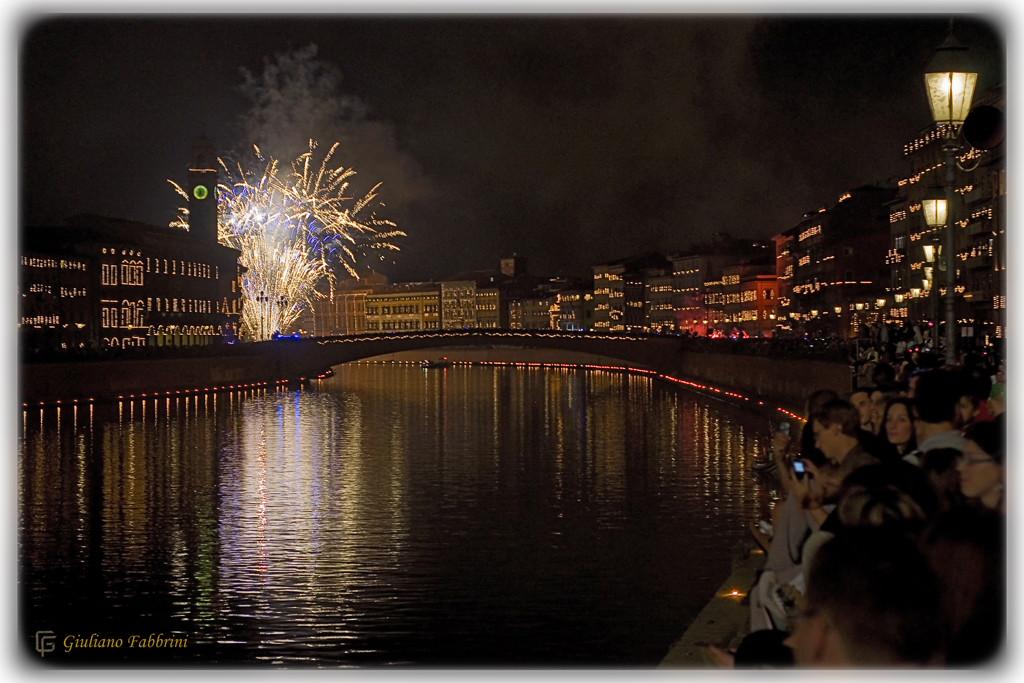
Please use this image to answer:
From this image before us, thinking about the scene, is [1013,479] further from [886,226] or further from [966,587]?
[886,226]

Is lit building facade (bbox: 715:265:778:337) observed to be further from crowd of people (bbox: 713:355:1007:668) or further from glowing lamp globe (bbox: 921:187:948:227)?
crowd of people (bbox: 713:355:1007:668)

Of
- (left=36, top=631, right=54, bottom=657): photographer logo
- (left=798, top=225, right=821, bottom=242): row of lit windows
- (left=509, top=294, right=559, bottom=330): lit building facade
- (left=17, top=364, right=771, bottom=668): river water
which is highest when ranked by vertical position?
(left=798, top=225, right=821, bottom=242): row of lit windows

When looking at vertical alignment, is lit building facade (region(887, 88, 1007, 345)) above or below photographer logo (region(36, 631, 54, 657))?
above

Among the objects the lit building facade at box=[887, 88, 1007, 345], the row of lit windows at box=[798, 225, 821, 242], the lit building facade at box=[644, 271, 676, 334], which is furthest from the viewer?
the lit building facade at box=[644, 271, 676, 334]

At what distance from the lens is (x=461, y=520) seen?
66.2 feet

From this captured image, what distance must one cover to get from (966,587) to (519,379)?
78.2m

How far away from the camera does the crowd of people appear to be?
3.39 m

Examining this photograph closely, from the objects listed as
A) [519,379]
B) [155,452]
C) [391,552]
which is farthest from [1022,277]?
[519,379]

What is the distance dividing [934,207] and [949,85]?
270 inches

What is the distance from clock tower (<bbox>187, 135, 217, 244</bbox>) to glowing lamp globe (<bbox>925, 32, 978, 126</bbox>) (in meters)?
61.3

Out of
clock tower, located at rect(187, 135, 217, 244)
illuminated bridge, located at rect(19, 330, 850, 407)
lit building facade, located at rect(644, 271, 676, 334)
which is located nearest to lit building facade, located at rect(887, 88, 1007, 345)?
illuminated bridge, located at rect(19, 330, 850, 407)

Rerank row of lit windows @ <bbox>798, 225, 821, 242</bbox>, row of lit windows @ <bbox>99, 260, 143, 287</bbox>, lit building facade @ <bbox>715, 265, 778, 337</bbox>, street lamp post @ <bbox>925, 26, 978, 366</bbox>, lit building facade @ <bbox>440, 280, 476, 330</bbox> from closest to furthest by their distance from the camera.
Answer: street lamp post @ <bbox>925, 26, 978, 366</bbox>
row of lit windows @ <bbox>99, 260, 143, 287</bbox>
row of lit windows @ <bbox>798, 225, 821, 242</bbox>
lit building facade @ <bbox>715, 265, 778, 337</bbox>
lit building facade @ <bbox>440, 280, 476, 330</bbox>

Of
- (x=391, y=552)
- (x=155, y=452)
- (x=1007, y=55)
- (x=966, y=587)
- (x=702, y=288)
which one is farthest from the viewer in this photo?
(x=702, y=288)

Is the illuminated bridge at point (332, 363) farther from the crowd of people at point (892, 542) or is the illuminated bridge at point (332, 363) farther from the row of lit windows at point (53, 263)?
the crowd of people at point (892, 542)
